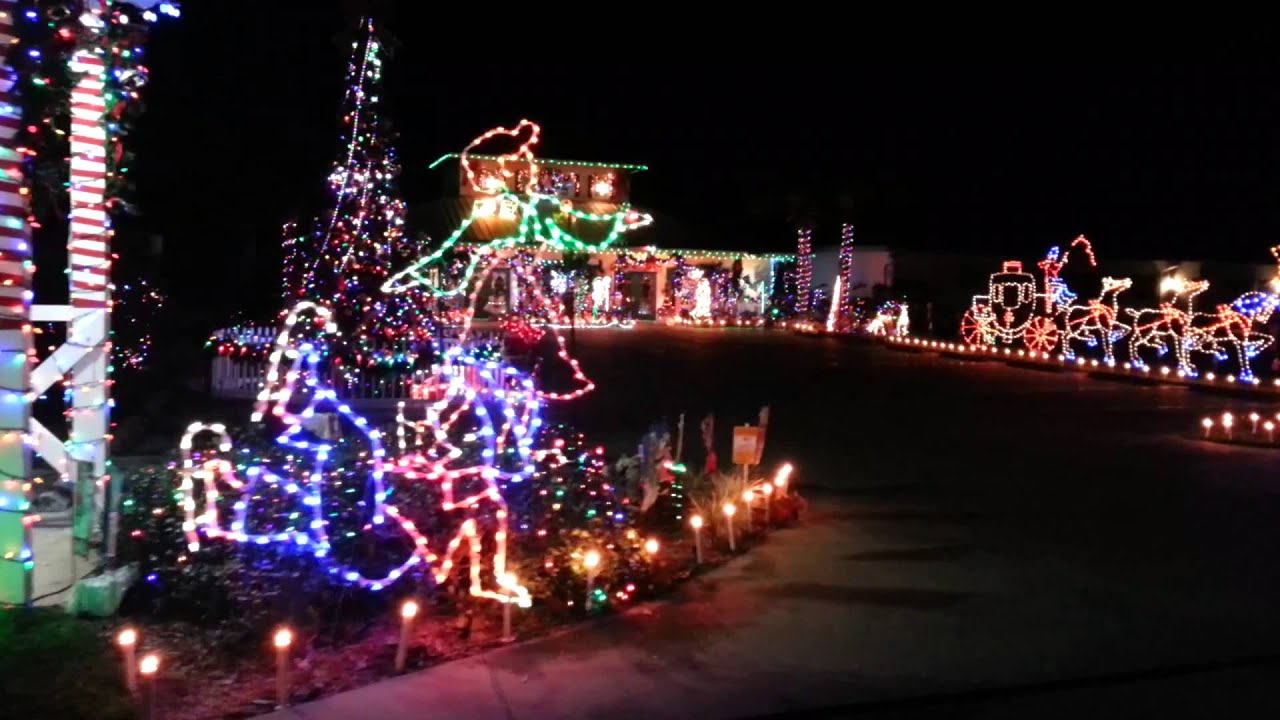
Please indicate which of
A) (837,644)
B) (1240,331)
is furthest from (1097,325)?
(837,644)

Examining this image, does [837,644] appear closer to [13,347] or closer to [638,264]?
[13,347]

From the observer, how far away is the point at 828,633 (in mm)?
6867

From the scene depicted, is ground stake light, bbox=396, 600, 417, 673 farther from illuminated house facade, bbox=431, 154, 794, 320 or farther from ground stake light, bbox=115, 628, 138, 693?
illuminated house facade, bbox=431, 154, 794, 320

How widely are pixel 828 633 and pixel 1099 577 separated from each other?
8.60 ft

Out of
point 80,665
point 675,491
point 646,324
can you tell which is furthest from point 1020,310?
point 80,665

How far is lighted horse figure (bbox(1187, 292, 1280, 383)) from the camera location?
24014mm

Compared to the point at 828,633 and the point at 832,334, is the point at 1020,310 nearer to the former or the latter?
the point at 832,334

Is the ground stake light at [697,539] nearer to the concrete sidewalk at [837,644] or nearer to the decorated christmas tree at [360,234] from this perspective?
the concrete sidewalk at [837,644]

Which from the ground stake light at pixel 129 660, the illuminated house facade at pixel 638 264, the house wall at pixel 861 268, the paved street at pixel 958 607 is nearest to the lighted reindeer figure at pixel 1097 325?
the paved street at pixel 958 607

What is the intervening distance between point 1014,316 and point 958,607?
25392 millimetres

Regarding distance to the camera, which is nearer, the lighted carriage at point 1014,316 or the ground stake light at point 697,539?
the ground stake light at point 697,539

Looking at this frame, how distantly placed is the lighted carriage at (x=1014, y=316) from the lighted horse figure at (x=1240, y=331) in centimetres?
359

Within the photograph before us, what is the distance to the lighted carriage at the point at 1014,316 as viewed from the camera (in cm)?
2861

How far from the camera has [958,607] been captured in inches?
293
